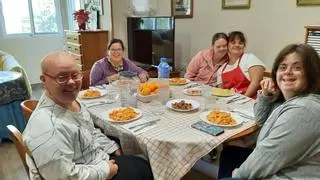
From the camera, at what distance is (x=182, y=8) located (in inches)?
141

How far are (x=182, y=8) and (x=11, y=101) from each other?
7.40 ft

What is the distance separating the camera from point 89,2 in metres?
→ 4.77

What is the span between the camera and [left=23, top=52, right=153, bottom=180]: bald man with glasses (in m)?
1.10

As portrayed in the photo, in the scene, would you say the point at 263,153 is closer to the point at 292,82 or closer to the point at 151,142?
the point at 292,82

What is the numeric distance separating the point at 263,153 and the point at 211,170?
48.7 inches

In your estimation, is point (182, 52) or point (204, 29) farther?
point (182, 52)

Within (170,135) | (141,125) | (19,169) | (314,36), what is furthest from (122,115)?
(314,36)

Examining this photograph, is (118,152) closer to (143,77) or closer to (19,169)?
(143,77)

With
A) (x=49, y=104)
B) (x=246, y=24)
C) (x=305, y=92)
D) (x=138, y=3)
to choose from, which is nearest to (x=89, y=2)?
(x=138, y=3)

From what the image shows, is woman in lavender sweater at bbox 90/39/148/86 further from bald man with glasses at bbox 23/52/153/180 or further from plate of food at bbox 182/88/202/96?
bald man with glasses at bbox 23/52/153/180

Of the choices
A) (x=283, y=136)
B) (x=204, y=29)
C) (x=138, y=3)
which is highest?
(x=138, y=3)

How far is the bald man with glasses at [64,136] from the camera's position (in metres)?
1.10

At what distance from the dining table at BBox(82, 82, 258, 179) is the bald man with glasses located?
137mm

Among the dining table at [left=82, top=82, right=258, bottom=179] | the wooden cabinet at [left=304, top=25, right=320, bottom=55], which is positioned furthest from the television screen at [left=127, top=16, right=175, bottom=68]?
the dining table at [left=82, top=82, right=258, bottom=179]
